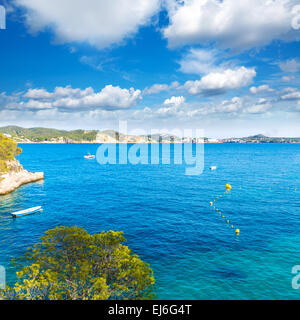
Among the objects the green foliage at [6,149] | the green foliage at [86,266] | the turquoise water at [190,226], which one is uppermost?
the green foliage at [6,149]

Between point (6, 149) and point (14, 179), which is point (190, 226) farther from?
point (14, 179)

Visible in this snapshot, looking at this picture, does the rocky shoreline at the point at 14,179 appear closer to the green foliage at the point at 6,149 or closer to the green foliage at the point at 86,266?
the green foliage at the point at 6,149

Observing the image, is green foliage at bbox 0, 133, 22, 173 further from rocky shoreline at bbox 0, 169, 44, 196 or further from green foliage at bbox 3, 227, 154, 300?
green foliage at bbox 3, 227, 154, 300

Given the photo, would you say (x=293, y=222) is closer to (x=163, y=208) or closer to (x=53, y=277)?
(x=163, y=208)

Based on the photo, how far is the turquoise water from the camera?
3422 cm

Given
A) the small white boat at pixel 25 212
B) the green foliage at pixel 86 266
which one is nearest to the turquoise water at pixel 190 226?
the small white boat at pixel 25 212

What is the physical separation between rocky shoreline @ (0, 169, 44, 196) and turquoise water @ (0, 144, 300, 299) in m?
3.30

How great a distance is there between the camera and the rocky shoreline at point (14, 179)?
82.7 meters

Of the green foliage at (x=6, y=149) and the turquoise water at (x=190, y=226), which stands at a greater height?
the green foliage at (x=6, y=149)

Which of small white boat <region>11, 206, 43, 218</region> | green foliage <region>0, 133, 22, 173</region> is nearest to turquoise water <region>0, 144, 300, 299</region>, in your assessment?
small white boat <region>11, 206, 43, 218</region>

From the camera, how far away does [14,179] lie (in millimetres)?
95125
